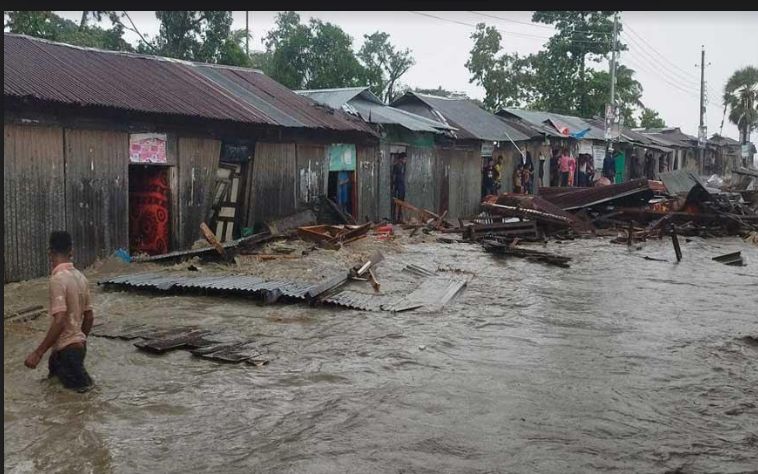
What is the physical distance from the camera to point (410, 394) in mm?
6285

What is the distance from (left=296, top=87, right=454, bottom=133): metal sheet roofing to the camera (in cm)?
2023

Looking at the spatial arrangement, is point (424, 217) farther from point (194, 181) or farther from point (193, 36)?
point (193, 36)

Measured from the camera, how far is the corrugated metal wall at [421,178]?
21828 mm

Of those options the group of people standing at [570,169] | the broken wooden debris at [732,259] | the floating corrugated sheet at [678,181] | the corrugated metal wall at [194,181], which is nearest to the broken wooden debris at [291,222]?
the corrugated metal wall at [194,181]

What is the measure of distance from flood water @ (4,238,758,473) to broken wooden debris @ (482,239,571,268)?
155 inches

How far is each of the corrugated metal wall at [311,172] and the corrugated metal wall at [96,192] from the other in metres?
5.58

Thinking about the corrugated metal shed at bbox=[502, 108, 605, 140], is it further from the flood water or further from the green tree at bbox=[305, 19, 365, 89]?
the flood water

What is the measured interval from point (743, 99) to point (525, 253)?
43.1 metres

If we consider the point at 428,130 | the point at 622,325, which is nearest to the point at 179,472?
the point at 622,325

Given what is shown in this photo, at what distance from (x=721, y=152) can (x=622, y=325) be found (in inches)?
2068

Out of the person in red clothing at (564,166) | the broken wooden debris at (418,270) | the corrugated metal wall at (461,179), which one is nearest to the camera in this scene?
the broken wooden debris at (418,270)

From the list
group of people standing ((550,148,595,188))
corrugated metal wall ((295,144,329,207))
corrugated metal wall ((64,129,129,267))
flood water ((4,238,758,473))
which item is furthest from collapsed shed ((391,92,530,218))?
flood water ((4,238,758,473))

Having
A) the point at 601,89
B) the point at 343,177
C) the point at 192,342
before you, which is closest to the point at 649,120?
the point at 601,89

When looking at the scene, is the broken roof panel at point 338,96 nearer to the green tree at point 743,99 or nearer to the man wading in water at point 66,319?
the man wading in water at point 66,319
